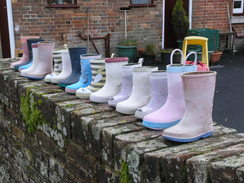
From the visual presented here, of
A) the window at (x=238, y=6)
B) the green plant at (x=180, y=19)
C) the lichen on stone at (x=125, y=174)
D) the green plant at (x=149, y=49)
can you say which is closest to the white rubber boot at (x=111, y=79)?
the lichen on stone at (x=125, y=174)

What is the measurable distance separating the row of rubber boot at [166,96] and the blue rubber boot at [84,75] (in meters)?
0.26

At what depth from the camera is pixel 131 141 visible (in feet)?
5.50

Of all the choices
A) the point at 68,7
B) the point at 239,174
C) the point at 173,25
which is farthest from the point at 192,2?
the point at 239,174

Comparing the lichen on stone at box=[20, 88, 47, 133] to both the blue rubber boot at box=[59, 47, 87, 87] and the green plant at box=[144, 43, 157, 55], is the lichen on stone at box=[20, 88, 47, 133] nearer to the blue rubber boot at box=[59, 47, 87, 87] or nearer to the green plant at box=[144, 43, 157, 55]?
the blue rubber boot at box=[59, 47, 87, 87]

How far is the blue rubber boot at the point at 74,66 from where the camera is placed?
2.74 metres

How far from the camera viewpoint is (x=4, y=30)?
8.02 m

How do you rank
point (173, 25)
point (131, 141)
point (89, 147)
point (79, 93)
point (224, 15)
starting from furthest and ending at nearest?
1. point (224, 15)
2. point (173, 25)
3. point (79, 93)
4. point (89, 147)
5. point (131, 141)

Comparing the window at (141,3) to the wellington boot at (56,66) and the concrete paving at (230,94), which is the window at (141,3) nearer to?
the concrete paving at (230,94)

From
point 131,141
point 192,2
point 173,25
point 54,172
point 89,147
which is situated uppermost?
point 192,2

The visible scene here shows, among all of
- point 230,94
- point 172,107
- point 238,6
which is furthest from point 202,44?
point 238,6

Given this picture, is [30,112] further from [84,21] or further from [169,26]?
[169,26]

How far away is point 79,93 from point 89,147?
1.83 ft

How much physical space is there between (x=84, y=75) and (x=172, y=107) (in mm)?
956

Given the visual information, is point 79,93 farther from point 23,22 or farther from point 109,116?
point 23,22
